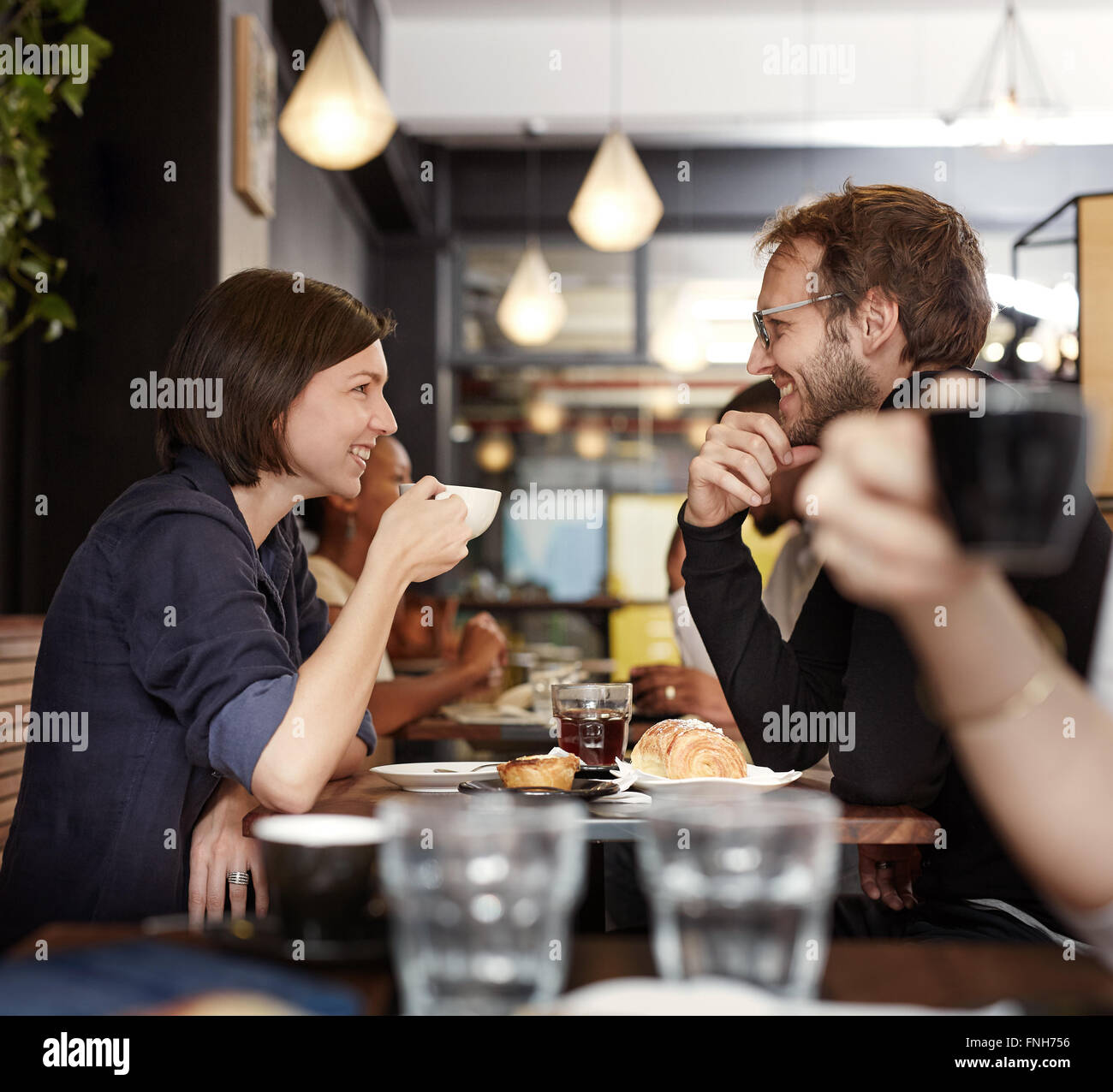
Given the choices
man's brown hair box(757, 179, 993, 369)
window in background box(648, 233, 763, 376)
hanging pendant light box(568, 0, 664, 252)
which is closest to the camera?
man's brown hair box(757, 179, 993, 369)

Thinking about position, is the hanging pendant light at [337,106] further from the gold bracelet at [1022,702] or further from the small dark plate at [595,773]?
the gold bracelet at [1022,702]

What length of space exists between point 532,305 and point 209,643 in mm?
4914

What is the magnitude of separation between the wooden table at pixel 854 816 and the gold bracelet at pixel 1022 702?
0.51 meters

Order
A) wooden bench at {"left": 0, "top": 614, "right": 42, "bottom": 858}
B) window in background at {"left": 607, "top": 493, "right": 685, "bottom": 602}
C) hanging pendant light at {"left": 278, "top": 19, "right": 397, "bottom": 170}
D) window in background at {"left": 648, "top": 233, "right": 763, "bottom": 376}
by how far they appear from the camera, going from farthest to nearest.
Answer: window in background at {"left": 607, "top": 493, "right": 685, "bottom": 602}
window in background at {"left": 648, "top": 233, "right": 763, "bottom": 376}
hanging pendant light at {"left": 278, "top": 19, "right": 397, "bottom": 170}
wooden bench at {"left": 0, "top": 614, "right": 42, "bottom": 858}

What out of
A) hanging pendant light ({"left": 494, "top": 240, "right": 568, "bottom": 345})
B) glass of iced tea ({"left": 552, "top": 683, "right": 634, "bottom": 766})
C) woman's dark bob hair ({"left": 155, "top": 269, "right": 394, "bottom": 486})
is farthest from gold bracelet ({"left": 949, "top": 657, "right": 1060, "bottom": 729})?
hanging pendant light ({"left": 494, "top": 240, "right": 568, "bottom": 345})

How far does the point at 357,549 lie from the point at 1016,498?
2739 millimetres

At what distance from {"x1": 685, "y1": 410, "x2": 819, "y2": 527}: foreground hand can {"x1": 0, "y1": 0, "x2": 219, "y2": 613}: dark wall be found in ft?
6.93

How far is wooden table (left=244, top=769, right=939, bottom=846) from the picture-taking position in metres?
1.28

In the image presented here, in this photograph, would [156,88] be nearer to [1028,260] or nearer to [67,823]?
[67,823]


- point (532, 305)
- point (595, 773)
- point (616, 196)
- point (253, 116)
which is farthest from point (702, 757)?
point (532, 305)

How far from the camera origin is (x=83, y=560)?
1399 mm

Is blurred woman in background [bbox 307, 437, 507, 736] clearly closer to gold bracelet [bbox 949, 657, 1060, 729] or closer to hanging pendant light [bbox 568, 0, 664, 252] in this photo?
gold bracelet [bbox 949, 657, 1060, 729]

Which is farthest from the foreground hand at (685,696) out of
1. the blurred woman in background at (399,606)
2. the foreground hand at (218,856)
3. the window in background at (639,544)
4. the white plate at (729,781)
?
the window in background at (639,544)
